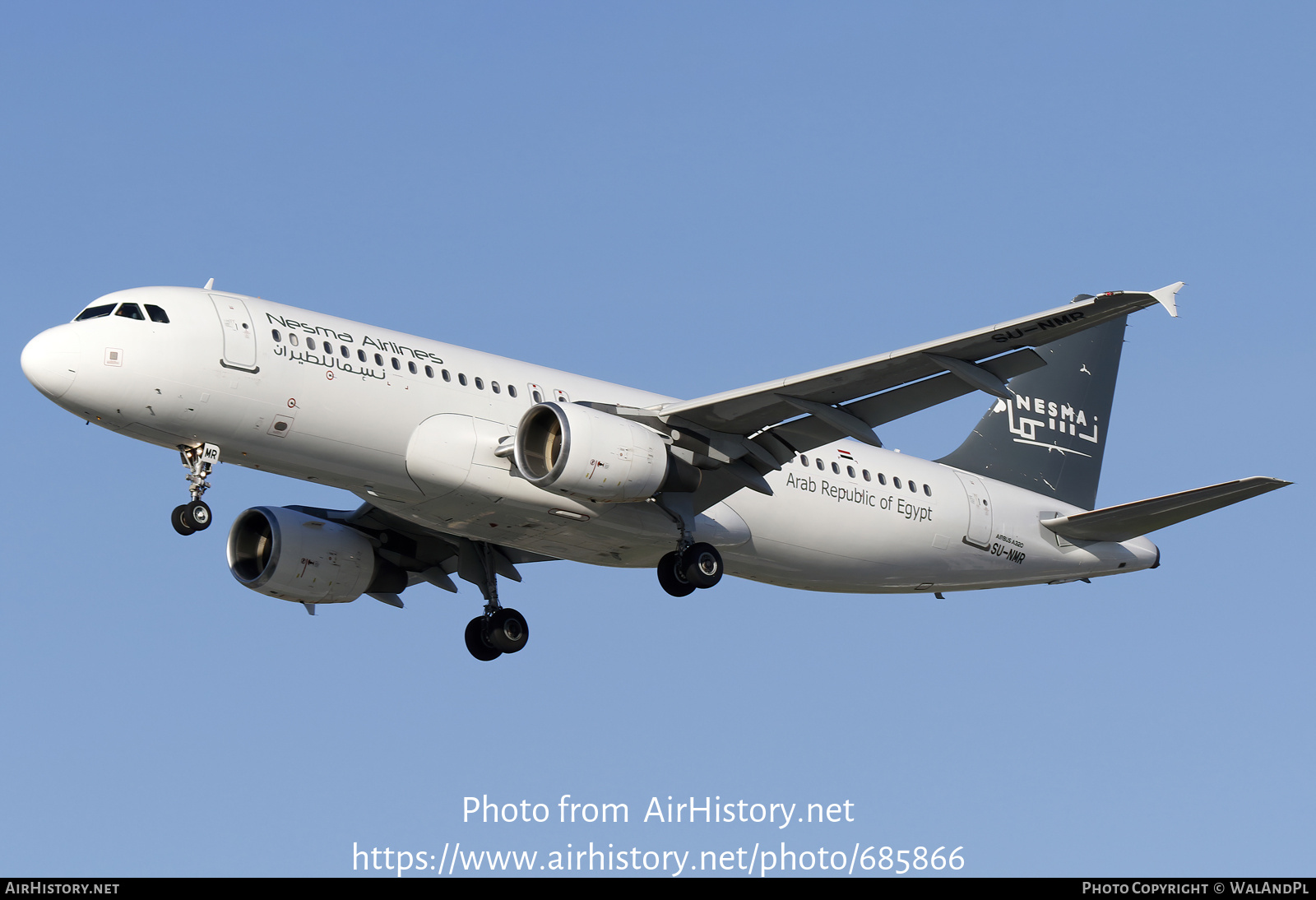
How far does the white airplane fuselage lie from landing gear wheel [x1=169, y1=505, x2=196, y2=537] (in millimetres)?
1132

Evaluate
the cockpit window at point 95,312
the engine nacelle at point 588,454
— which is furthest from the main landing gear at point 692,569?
the cockpit window at point 95,312

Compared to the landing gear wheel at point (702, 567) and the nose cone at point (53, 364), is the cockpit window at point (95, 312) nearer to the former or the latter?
the nose cone at point (53, 364)

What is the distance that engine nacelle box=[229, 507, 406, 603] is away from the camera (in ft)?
112

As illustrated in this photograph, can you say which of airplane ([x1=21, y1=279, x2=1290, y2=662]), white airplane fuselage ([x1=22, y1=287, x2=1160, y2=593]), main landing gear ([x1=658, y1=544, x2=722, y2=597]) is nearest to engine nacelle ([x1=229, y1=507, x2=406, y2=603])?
airplane ([x1=21, y1=279, x2=1290, y2=662])

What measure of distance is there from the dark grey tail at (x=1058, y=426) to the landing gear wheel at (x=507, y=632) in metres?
10.2

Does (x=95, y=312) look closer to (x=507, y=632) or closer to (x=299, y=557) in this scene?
(x=299, y=557)

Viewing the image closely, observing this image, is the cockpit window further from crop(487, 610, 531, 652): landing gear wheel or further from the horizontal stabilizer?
the horizontal stabilizer

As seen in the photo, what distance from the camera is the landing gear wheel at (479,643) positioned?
3550cm

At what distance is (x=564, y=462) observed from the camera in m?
28.6

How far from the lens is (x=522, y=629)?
35469 mm

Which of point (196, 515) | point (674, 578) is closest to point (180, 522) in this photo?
point (196, 515)

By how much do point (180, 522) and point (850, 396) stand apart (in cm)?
1155
